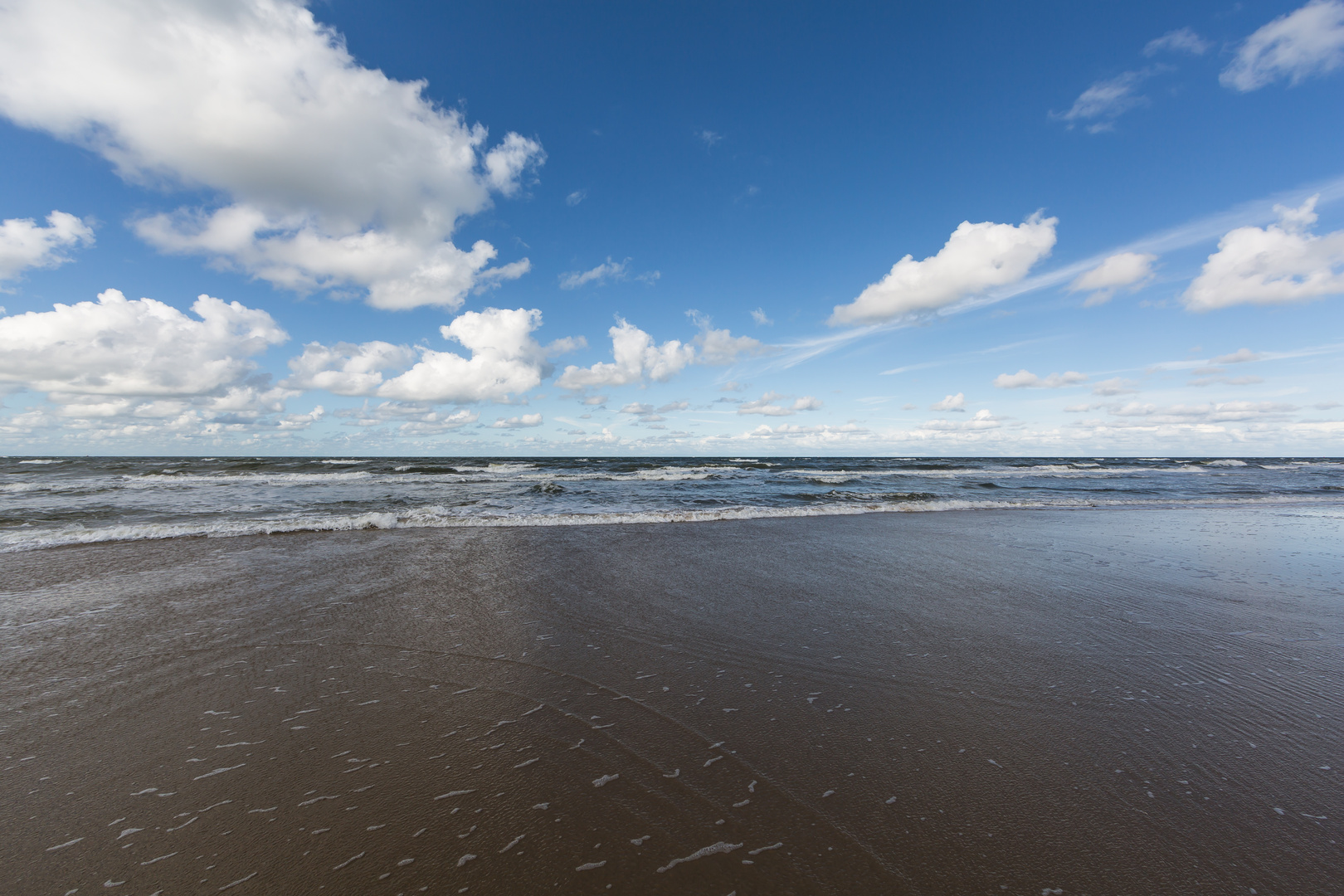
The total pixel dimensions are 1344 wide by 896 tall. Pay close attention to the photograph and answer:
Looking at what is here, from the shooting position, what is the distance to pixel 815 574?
7277 mm

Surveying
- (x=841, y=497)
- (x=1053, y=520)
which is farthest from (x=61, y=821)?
(x=841, y=497)

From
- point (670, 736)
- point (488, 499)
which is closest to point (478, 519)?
point (488, 499)

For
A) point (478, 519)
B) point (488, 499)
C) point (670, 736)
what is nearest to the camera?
point (670, 736)

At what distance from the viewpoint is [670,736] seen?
3.21 metres

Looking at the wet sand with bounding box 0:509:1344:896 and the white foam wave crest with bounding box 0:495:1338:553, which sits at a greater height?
the white foam wave crest with bounding box 0:495:1338:553

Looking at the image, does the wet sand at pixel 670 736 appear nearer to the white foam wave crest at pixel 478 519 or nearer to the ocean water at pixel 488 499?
the white foam wave crest at pixel 478 519

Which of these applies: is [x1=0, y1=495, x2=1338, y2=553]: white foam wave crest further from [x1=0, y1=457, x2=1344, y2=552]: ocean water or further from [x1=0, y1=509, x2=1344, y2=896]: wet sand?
[x1=0, y1=509, x2=1344, y2=896]: wet sand

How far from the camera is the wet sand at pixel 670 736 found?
87.4 inches

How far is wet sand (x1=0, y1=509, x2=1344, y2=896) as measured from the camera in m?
2.22

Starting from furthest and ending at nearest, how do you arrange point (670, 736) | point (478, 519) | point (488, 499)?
point (488, 499) → point (478, 519) → point (670, 736)

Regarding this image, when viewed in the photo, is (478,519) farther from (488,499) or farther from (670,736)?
(670,736)

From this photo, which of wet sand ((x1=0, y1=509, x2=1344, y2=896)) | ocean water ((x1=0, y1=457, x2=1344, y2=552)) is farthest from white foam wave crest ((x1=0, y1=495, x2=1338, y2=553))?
wet sand ((x1=0, y1=509, x2=1344, y2=896))

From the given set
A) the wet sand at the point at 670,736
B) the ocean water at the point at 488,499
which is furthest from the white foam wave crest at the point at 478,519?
the wet sand at the point at 670,736

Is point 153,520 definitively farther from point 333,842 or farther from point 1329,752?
point 1329,752
